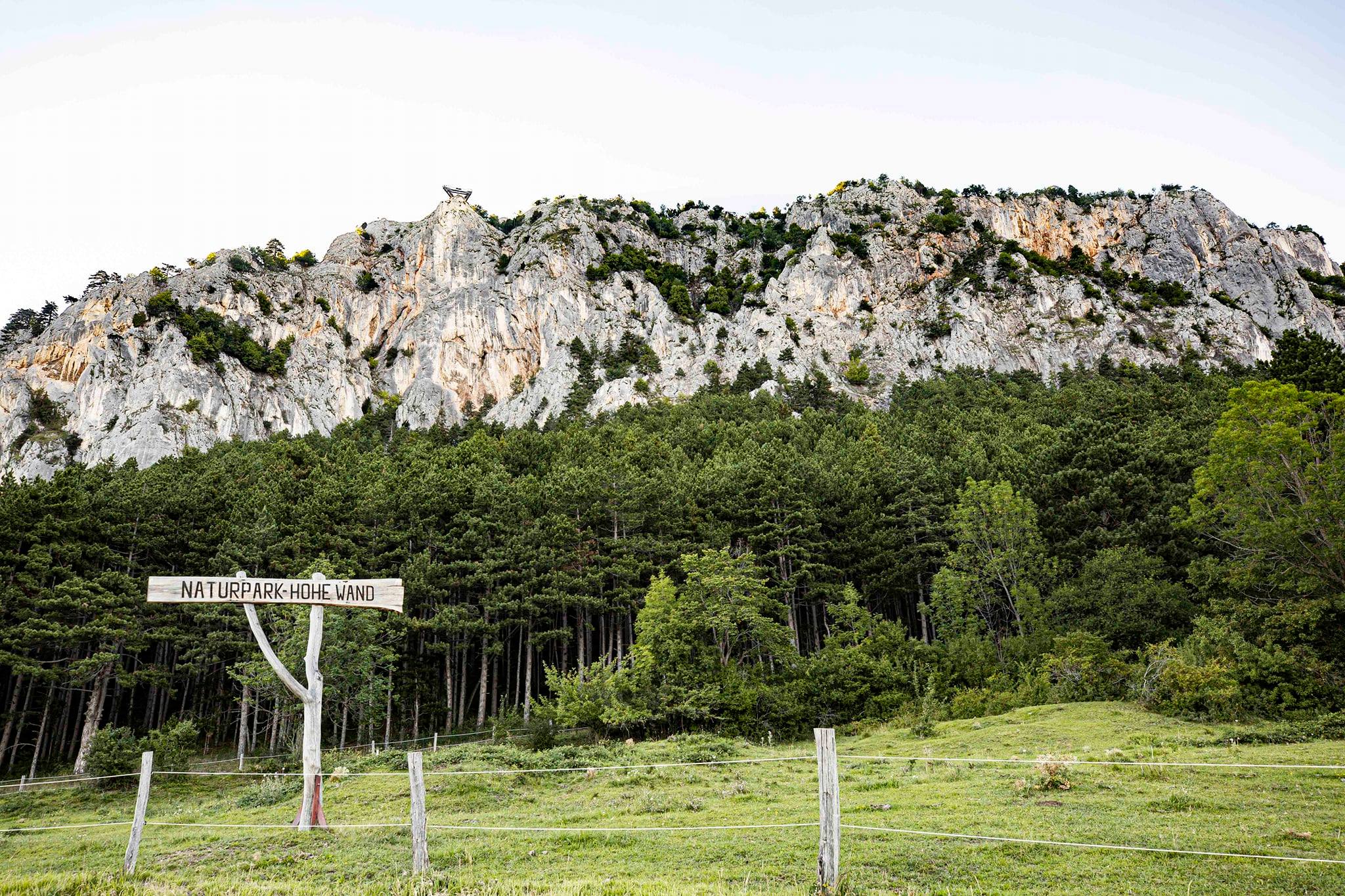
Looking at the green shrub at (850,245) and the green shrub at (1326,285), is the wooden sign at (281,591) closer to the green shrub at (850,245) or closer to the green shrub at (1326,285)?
the green shrub at (850,245)

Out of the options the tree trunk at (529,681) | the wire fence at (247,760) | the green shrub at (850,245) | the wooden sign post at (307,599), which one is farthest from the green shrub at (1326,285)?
the wooden sign post at (307,599)

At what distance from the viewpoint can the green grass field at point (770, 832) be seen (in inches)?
311

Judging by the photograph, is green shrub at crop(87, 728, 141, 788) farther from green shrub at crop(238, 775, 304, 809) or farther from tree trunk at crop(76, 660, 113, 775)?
green shrub at crop(238, 775, 304, 809)

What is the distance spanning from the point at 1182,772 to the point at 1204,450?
30583 mm

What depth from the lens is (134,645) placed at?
3309cm

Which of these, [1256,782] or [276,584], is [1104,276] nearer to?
[1256,782]

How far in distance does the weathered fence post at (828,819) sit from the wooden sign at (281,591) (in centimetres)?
756

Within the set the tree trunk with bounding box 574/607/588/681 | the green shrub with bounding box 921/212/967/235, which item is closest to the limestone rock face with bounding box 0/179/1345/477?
the green shrub with bounding box 921/212/967/235

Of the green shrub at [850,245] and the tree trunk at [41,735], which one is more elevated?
the green shrub at [850,245]

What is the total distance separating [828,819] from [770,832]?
4.25 meters

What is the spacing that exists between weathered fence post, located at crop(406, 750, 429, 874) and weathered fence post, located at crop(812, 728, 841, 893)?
481cm

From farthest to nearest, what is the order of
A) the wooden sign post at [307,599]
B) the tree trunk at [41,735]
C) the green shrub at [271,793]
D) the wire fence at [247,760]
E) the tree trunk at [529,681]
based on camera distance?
1. the tree trunk at [529,681]
2. the tree trunk at [41,735]
3. the wire fence at [247,760]
4. the green shrub at [271,793]
5. the wooden sign post at [307,599]

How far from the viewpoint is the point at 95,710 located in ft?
103

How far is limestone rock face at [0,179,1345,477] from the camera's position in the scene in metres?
87.8
